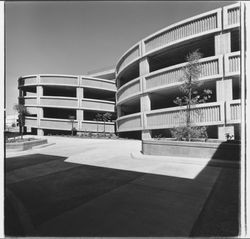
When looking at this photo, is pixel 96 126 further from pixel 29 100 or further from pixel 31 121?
pixel 29 100

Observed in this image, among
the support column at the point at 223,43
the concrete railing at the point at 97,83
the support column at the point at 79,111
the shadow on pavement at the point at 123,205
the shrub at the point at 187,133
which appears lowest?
the shadow on pavement at the point at 123,205

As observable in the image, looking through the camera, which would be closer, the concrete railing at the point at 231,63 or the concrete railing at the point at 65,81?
the concrete railing at the point at 231,63

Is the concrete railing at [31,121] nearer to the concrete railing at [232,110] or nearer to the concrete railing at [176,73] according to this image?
the concrete railing at [176,73]

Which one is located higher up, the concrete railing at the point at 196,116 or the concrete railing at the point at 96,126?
the concrete railing at the point at 196,116

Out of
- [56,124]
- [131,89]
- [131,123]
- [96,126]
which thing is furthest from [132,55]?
[56,124]

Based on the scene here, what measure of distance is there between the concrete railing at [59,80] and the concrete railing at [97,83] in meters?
1.81

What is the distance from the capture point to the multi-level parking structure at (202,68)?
15188 mm

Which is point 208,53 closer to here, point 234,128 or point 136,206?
point 234,128

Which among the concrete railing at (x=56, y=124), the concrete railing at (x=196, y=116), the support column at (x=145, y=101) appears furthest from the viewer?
the concrete railing at (x=56, y=124)

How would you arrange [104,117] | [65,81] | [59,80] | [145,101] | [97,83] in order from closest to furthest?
[145,101] < [59,80] < [65,81] < [97,83] < [104,117]

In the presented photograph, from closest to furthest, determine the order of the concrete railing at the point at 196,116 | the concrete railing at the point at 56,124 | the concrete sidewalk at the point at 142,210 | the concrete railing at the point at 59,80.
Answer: the concrete sidewalk at the point at 142,210 → the concrete railing at the point at 196,116 → the concrete railing at the point at 56,124 → the concrete railing at the point at 59,80

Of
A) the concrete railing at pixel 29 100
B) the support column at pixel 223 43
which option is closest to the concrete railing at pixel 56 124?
the concrete railing at pixel 29 100

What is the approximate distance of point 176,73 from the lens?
17.8 meters

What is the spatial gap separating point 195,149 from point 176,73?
1169cm
